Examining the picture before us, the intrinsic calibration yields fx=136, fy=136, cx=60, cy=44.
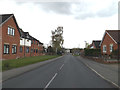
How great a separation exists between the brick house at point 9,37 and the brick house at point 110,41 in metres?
22.3

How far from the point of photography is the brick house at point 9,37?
78.6 feet

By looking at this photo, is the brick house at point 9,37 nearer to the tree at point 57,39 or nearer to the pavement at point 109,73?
the pavement at point 109,73

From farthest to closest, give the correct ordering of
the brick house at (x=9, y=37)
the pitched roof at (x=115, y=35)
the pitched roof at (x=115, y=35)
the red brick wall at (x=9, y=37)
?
1. the pitched roof at (x=115, y=35)
2. the pitched roof at (x=115, y=35)
3. the red brick wall at (x=9, y=37)
4. the brick house at (x=9, y=37)

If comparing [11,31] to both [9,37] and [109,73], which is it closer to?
[9,37]

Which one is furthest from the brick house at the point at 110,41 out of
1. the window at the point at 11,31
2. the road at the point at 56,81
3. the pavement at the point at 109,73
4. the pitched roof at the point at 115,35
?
the road at the point at 56,81

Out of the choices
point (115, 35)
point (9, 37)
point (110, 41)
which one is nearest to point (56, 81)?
point (9, 37)

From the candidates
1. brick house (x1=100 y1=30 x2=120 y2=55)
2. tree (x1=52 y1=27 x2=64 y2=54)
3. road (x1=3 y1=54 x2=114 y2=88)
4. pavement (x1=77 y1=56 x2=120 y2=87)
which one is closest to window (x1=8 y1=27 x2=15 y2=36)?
road (x1=3 y1=54 x2=114 y2=88)

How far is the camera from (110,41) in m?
34.3

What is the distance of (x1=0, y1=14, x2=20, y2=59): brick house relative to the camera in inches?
944

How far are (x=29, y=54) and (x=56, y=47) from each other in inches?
921

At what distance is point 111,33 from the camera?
3484cm

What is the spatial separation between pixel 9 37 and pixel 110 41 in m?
23.9

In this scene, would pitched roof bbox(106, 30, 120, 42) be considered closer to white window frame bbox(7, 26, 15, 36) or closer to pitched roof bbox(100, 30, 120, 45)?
pitched roof bbox(100, 30, 120, 45)

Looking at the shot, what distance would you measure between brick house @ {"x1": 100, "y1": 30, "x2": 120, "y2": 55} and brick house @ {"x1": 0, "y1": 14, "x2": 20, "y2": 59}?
22.3 metres
